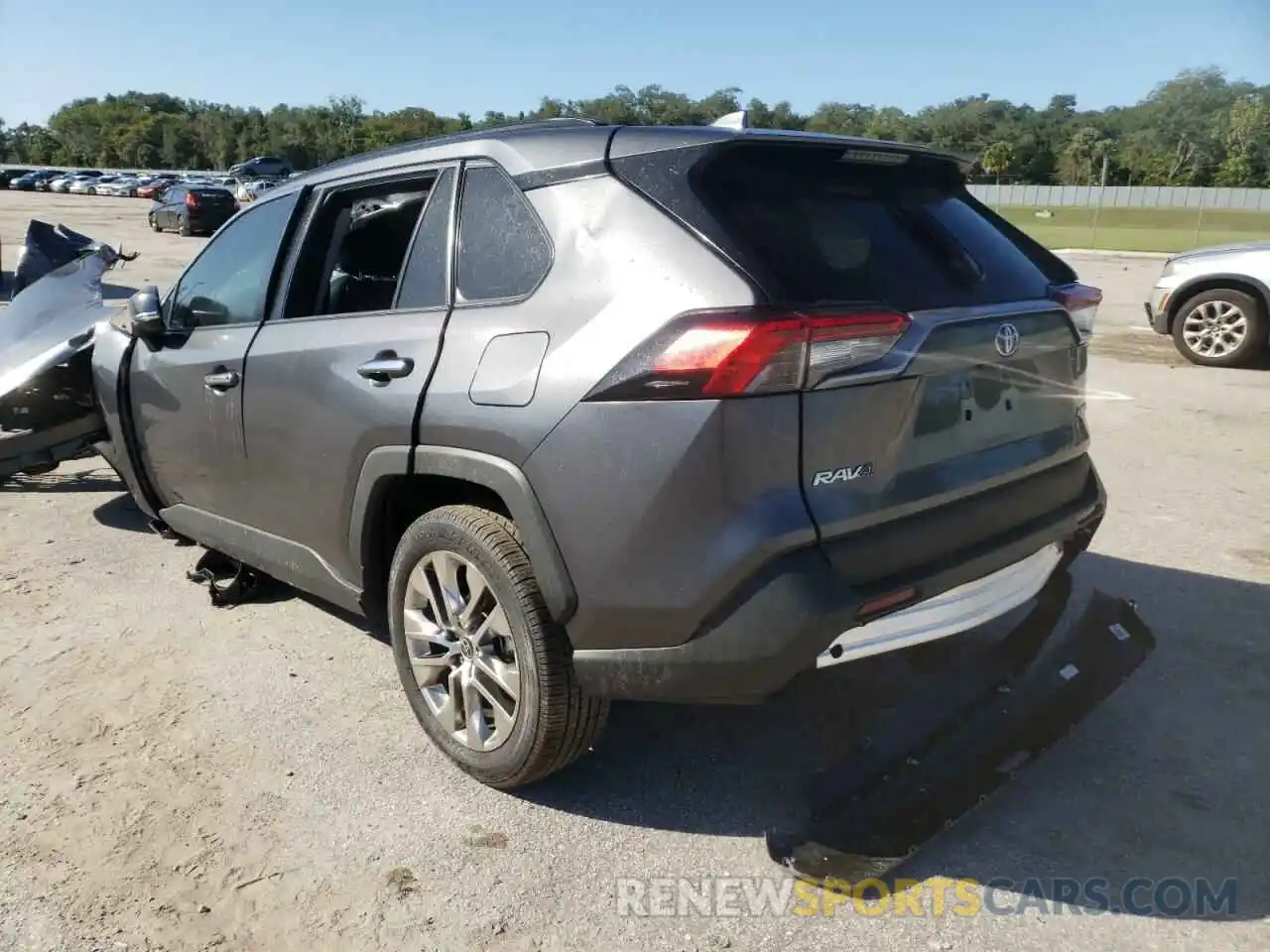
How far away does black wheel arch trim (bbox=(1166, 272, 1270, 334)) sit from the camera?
9.30 m

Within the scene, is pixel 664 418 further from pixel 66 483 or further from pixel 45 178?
pixel 45 178

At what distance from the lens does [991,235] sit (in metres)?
3.09

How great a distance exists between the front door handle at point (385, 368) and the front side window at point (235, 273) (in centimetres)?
93

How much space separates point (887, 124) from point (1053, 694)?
8491 centimetres

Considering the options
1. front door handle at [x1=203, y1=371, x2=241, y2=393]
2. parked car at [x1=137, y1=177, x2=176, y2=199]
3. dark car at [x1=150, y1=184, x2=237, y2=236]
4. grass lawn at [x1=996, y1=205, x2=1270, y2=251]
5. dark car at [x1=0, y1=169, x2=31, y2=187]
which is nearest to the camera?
front door handle at [x1=203, y1=371, x2=241, y2=393]

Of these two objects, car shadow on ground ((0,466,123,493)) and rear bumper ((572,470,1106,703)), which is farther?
car shadow on ground ((0,466,123,493))

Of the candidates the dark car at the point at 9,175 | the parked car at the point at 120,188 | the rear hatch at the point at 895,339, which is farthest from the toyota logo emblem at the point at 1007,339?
the dark car at the point at 9,175

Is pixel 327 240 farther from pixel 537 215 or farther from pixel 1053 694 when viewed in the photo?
pixel 1053 694

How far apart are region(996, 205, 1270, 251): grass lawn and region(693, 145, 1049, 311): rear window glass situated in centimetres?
2541

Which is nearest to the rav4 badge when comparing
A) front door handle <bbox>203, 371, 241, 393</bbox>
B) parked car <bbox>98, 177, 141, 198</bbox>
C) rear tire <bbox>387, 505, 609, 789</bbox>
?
rear tire <bbox>387, 505, 609, 789</bbox>

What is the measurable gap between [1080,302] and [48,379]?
522 centimetres

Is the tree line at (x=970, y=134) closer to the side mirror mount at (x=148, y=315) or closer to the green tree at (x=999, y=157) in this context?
the green tree at (x=999, y=157)

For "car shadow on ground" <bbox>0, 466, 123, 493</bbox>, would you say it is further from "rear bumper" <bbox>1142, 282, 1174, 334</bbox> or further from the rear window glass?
"rear bumper" <bbox>1142, 282, 1174, 334</bbox>

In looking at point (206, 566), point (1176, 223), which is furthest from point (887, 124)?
point (206, 566)
